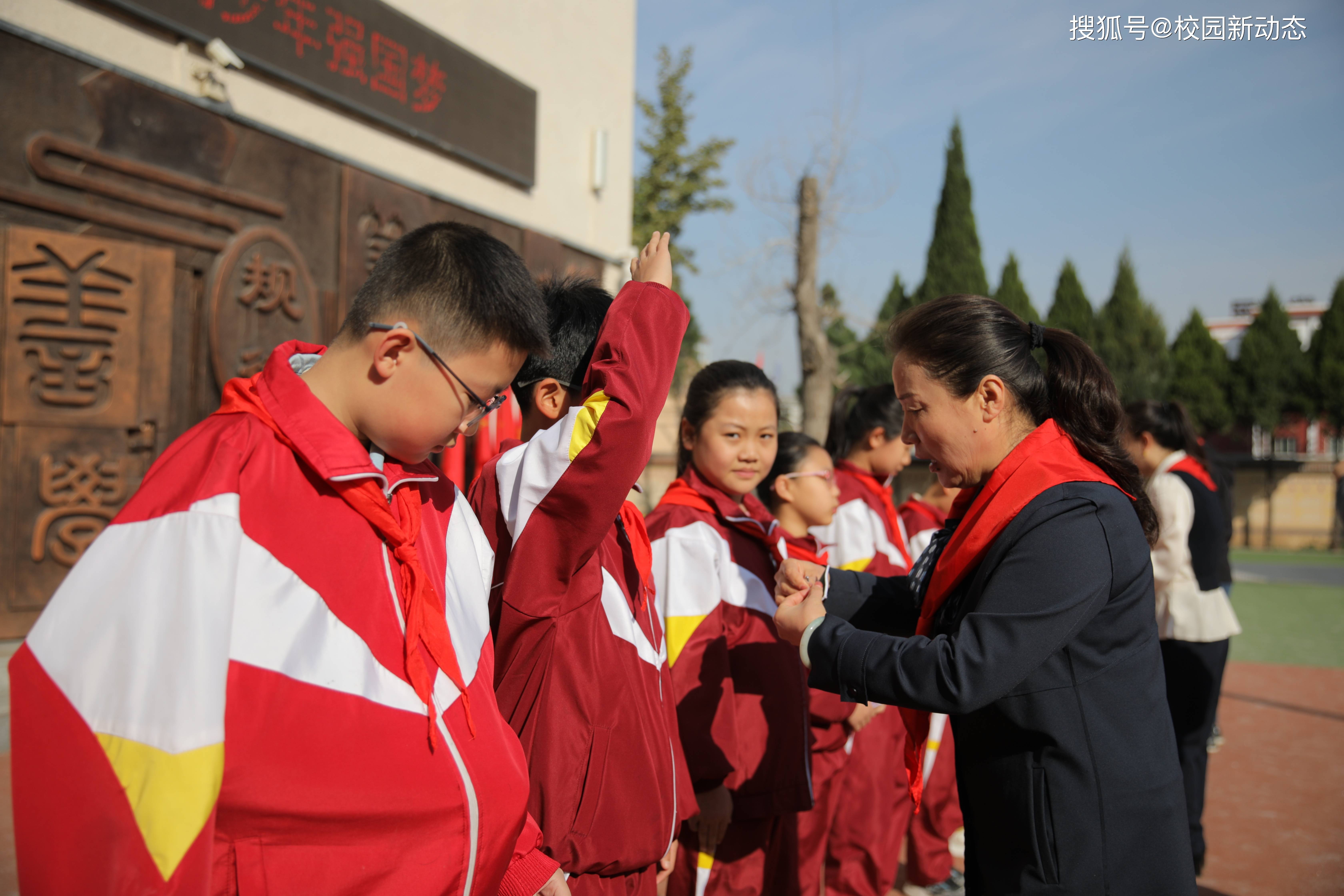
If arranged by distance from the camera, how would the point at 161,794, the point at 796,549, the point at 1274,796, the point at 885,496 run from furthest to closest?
the point at 1274,796, the point at 885,496, the point at 796,549, the point at 161,794

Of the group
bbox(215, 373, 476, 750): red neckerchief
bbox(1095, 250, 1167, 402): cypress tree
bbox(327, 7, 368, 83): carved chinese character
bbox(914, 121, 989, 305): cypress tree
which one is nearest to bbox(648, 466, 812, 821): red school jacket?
bbox(215, 373, 476, 750): red neckerchief

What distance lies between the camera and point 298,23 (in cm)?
535

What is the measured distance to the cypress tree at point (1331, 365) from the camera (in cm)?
2280

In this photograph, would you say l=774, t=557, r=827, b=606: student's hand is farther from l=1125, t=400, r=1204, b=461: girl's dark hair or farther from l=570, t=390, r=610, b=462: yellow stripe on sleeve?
l=1125, t=400, r=1204, b=461: girl's dark hair

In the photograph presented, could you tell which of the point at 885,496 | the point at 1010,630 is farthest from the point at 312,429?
the point at 885,496

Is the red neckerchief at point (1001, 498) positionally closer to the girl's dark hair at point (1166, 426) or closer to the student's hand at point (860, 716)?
the student's hand at point (860, 716)

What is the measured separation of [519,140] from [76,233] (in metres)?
3.81

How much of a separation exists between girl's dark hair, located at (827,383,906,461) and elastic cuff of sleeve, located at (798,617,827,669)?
2.17m

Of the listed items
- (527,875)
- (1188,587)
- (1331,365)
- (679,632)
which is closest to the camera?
(527,875)

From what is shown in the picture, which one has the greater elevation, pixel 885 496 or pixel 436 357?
pixel 436 357

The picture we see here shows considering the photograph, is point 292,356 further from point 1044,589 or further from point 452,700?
point 1044,589

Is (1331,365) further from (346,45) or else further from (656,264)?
(656,264)

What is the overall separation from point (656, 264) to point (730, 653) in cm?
128

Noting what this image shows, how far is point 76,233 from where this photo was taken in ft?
13.8
